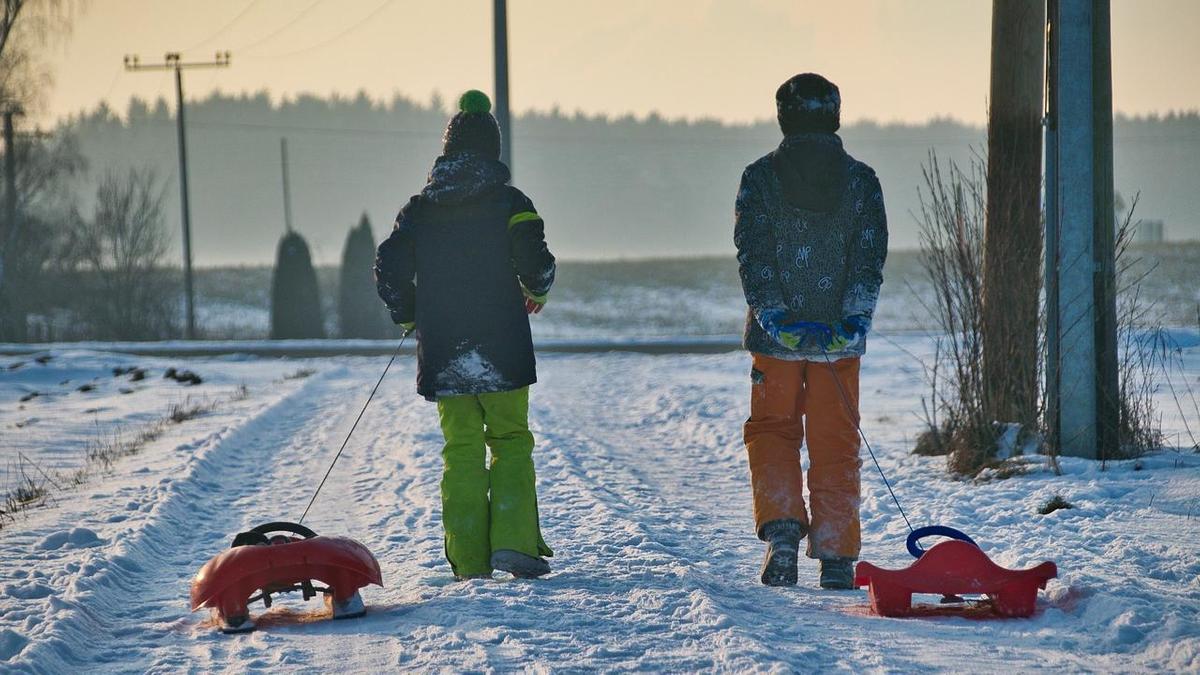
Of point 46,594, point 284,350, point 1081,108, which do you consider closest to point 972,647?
point 46,594

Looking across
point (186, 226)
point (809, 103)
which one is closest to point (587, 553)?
point (809, 103)

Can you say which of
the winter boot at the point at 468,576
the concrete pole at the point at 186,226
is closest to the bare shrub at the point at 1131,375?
the winter boot at the point at 468,576

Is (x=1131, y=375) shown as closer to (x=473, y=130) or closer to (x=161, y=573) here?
(x=473, y=130)

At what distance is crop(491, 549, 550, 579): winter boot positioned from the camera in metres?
5.46

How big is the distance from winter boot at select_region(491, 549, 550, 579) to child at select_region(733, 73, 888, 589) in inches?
35.8

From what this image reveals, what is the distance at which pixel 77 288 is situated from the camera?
45906 mm

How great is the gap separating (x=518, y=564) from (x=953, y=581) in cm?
172

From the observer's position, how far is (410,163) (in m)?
106

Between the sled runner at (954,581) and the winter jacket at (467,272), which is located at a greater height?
the winter jacket at (467,272)

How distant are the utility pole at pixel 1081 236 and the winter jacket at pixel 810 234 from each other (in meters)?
2.71

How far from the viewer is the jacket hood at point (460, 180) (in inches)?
220

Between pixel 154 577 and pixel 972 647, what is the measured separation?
3558 millimetres

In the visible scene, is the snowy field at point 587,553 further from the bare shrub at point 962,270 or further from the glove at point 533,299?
the glove at point 533,299

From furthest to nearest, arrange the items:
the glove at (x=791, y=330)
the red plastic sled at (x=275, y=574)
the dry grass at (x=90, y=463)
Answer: the dry grass at (x=90, y=463) < the glove at (x=791, y=330) < the red plastic sled at (x=275, y=574)
